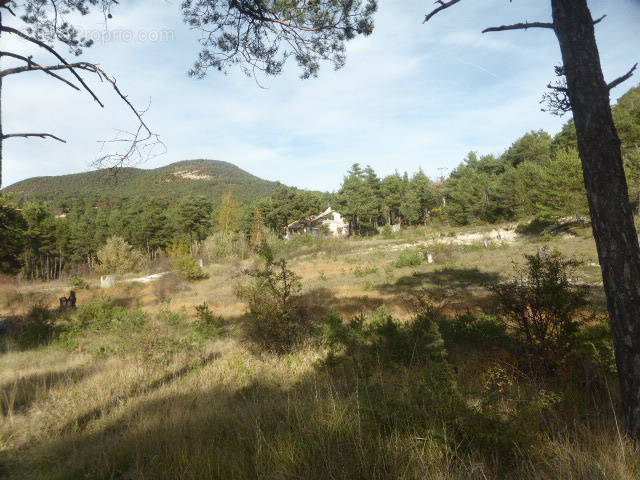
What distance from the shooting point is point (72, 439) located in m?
3.16

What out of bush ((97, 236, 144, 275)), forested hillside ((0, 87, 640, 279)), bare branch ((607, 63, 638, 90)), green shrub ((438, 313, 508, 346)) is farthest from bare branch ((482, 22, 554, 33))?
bush ((97, 236, 144, 275))

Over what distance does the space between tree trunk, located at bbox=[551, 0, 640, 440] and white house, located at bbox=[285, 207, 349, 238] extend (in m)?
55.0

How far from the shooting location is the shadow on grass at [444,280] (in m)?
14.0

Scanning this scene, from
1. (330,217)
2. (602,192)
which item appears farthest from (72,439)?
(330,217)

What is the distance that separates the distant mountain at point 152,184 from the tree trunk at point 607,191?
14.5ft

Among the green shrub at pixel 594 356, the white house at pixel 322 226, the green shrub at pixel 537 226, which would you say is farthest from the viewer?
the white house at pixel 322 226

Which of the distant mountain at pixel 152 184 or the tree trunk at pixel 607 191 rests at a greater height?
the distant mountain at pixel 152 184

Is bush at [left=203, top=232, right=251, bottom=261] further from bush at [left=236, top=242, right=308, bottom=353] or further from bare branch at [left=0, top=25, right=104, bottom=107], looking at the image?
bare branch at [left=0, top=25, right=104, bottom=107]

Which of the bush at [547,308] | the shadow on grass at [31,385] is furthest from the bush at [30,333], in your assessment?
the bush at [547,308]

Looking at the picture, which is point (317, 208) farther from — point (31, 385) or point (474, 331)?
point (31, 385)

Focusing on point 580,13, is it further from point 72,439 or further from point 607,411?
point 72,439

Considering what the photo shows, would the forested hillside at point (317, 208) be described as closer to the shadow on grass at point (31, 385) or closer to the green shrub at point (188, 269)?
the green shrub at point (188, 269)

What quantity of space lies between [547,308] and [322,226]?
60.6 meters

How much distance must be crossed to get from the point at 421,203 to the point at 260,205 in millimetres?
30220
